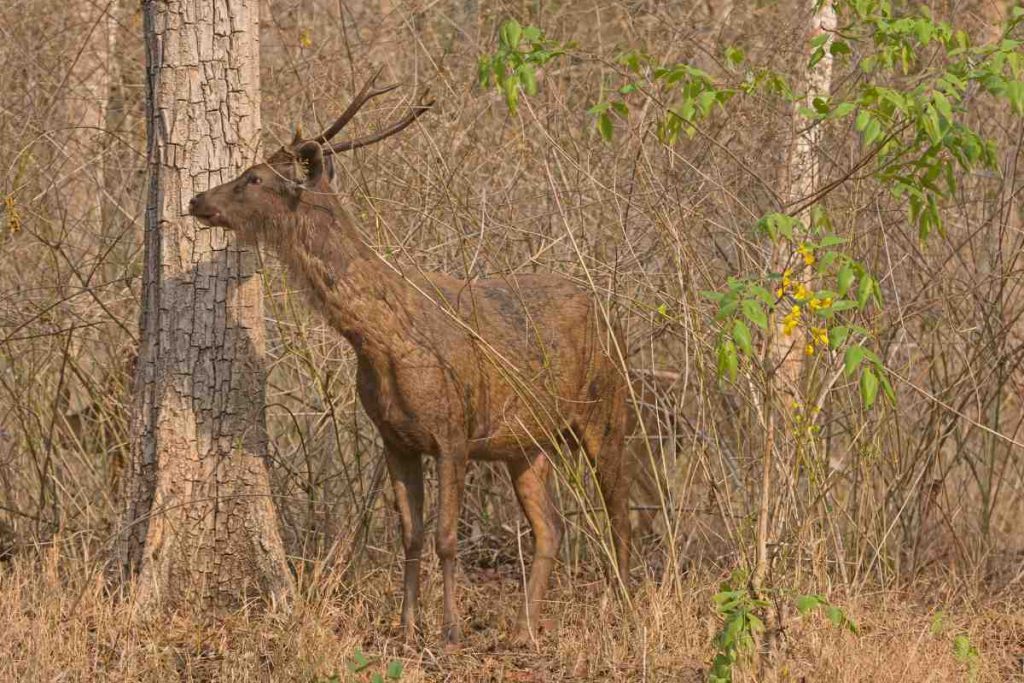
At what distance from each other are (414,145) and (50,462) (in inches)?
109

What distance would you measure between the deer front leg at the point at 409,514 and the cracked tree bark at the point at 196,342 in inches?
24.9

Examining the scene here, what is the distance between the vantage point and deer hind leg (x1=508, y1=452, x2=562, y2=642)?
729 centimetres

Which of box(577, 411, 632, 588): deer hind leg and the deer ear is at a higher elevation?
the deer ear

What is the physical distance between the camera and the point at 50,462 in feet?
25.7

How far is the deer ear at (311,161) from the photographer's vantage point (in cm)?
647

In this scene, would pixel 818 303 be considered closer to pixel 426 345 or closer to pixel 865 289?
pixel 865 289

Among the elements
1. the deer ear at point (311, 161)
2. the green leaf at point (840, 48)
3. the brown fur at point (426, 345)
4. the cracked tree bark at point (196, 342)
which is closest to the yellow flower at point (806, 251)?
the green leaf at point (840, 48)

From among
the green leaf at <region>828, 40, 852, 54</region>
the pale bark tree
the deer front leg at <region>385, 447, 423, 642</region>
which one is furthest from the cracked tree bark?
the green leaf at <region>828, 40, 852, 54</region>

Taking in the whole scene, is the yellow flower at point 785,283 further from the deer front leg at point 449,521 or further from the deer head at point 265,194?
the deer head at point 265,194

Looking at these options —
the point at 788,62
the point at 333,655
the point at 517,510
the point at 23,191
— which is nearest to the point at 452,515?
the point at 333,655

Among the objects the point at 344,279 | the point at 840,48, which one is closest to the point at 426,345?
the point at 344,279

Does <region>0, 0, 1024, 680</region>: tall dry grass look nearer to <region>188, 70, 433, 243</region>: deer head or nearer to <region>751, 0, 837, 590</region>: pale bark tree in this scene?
<region>751, 0, 837, 590</region>: pale bark tree

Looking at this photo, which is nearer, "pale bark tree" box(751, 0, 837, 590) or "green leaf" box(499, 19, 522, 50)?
"green leaf" box(499, 19, 522, 50)

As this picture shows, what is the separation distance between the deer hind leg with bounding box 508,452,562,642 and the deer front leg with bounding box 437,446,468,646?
562 millimetres
